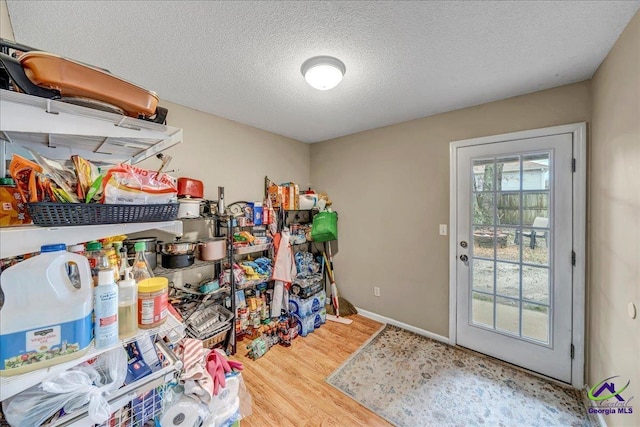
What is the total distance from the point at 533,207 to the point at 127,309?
8.97 feet

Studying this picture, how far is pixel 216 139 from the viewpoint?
250 cm

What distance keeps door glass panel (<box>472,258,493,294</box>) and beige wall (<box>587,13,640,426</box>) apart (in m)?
0.61

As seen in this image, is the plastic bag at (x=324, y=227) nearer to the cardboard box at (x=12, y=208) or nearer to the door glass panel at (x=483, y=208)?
the door glass panel at (x=483, y=208)

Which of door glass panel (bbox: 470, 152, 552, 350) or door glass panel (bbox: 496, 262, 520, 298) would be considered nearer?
door glass panel (bbox: 470, 152, 552, 350)

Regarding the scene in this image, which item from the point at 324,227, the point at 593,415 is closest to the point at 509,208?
the point at 593,415

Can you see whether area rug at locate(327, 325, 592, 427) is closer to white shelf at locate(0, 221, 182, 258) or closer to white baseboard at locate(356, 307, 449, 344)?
white baseboard at locate(356, 307, 449, 344)

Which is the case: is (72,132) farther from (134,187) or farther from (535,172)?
(535,172)

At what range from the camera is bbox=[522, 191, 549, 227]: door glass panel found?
1960mm

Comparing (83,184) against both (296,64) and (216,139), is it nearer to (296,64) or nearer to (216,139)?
(296,64)

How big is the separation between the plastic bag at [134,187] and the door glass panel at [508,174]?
8.24 feet

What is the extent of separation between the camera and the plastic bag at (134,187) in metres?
0.80

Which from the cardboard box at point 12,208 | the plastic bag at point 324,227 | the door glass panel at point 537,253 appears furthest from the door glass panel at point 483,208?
the cardboard box at point 12,208

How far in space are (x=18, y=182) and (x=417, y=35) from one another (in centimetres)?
181

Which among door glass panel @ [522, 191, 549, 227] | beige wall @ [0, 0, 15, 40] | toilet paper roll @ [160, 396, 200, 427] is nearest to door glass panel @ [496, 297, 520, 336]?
door glass panel @ [522, 191, 549, 227]
